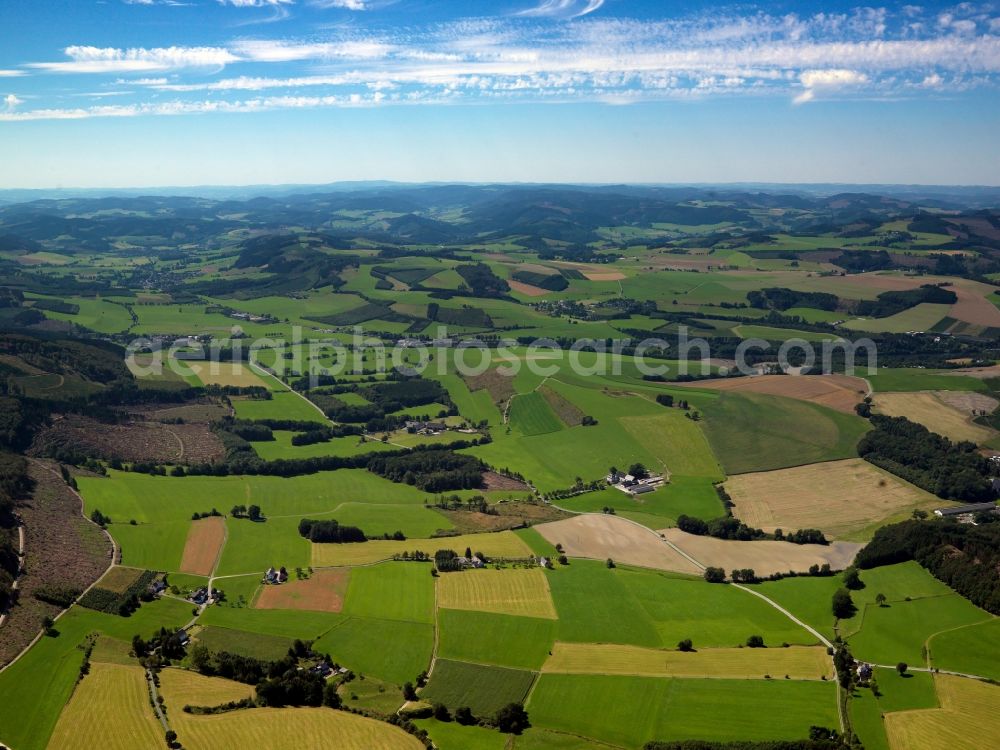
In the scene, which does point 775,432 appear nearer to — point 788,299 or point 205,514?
point 205,514

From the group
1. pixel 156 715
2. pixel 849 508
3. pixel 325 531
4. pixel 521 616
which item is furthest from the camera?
pixel 849 508

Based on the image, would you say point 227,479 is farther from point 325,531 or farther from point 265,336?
point 265,336

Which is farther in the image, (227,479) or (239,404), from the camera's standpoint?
(239,404)

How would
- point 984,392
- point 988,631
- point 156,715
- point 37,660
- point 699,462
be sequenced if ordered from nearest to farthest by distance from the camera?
1. point 156,715
2. point 37,660
3. point 988,631
4. point 699,462
5. point 984,392

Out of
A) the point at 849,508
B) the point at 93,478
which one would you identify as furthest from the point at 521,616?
the point at 93,478

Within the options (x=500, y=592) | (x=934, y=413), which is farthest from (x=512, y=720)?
(x=934, y=413)

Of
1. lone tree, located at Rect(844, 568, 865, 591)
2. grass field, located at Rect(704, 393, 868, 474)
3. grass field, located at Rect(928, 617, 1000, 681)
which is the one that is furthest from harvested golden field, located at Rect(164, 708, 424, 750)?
grass field, located at Rect(704, 393, 868, 474)
